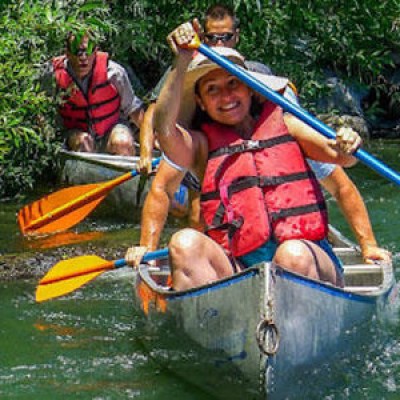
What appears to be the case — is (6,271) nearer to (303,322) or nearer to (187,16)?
(303,322)

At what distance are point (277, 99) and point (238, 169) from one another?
325 millimetres

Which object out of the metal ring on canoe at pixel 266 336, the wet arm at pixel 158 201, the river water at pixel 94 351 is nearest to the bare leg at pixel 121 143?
the river water at pixel 94 351

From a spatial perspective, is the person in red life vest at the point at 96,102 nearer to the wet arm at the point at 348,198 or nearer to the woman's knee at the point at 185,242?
the wet arm at the point at 348,198

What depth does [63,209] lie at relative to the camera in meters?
6.29

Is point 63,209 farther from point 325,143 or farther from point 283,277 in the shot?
point 283,277

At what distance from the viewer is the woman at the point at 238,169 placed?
164 inches

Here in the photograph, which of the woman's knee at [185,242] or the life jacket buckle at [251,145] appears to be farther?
the life jacket buckle at [251,145]

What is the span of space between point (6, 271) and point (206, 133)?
2243 mm

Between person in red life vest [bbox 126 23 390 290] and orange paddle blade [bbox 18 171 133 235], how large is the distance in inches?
71.1

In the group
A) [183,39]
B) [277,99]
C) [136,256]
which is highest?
[183,39]

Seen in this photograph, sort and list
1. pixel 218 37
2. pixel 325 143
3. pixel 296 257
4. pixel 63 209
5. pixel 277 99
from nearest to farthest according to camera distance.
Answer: pixel 296 257 < pixel 325 143 < pixel 277 99 < pixel 218 37 < pixel 63 209

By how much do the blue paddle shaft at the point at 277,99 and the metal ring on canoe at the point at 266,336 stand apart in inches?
34.6

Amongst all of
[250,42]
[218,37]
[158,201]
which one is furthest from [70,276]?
[250,42]

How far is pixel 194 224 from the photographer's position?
18.9 feet
